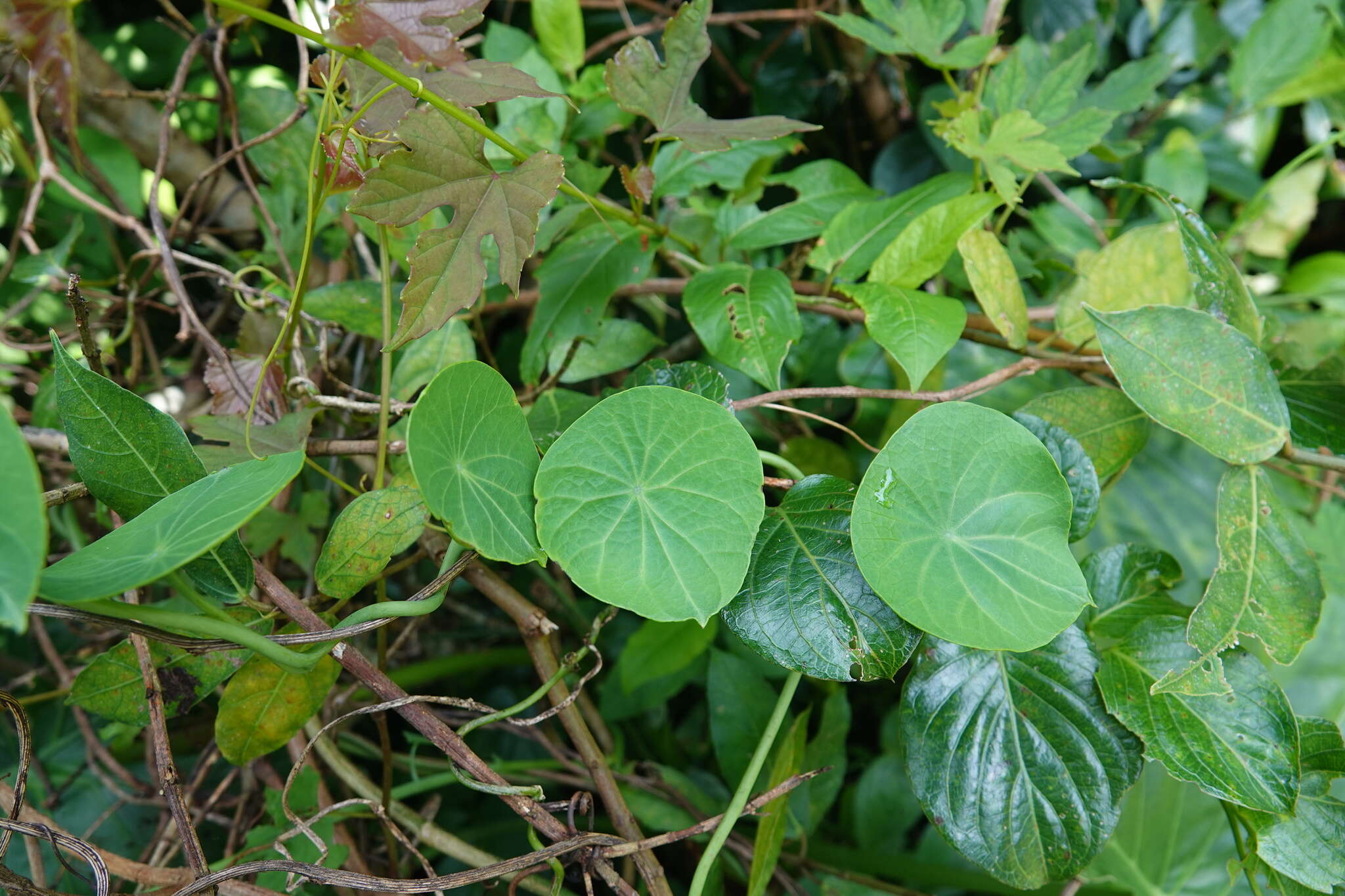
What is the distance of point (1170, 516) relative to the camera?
0.93 metres

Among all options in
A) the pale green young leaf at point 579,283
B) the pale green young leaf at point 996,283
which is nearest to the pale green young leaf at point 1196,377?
the pale green young leaf at point 996,283

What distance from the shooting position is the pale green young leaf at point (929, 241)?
1.96ft

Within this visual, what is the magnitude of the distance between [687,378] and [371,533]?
0.75 feet

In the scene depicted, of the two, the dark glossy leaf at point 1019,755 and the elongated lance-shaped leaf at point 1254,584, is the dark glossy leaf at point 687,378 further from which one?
the elongated lance-shaped leaf at point 1254,584

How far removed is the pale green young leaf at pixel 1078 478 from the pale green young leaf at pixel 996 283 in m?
0.12

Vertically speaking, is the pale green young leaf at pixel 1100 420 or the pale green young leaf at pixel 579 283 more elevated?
the pale green young leaf at pixel 579 283

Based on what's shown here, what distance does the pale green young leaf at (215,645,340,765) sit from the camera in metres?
0.51

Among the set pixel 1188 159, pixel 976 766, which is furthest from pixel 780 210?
pixel 1188 159

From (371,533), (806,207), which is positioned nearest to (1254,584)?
(806,207)

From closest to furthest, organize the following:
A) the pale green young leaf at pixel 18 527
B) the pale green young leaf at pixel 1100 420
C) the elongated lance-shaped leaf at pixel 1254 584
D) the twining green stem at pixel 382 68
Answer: the pale green young leaf at pixel 18 527 → the twining green stem at pixel 382 68 → the elongated lance-shaped leaf at pixel 1254 584 → the pale green young leaf at pixel 1100 420

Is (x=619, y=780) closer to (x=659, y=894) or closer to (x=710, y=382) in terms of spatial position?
(x=659, y=894)

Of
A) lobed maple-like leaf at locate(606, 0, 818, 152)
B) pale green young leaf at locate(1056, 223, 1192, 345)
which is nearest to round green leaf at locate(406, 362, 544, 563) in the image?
lobed maple-like leaf at locate(606, 0, 818, 152)

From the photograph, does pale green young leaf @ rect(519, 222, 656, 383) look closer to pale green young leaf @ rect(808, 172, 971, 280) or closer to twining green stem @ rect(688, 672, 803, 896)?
pale green young leaf @ rect(808, 172, 971, 280)

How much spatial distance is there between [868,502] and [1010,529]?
0.09 m
